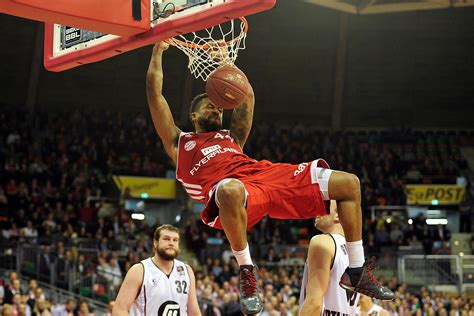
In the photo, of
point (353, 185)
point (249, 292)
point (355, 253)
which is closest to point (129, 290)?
point (249, 292)

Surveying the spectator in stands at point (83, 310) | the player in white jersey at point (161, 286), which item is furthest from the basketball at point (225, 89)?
the spectator in stands at point (83, 310)

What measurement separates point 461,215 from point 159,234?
20553mm

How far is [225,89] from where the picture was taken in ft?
18.6

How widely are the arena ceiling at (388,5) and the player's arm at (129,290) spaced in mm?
14842

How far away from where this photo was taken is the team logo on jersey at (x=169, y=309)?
677 cm

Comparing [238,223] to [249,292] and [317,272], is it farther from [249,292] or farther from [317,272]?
[317,272]

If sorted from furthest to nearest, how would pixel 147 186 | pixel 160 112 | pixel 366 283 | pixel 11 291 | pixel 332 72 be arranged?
pixel 332 72 < pixel 147 186 < pixel 11 291 < pixel 160 112 < pixel 366 283

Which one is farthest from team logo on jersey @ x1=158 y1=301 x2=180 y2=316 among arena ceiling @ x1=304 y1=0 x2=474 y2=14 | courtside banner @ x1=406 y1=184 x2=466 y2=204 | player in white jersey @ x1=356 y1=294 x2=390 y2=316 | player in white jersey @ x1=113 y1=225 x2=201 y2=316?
courtside banner @ x1=406 y1=184 x2=466 y2=204

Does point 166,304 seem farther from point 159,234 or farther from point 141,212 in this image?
point 141,212

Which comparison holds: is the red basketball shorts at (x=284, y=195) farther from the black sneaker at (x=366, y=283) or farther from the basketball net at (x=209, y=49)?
the basketball net at (x=209, y=49)

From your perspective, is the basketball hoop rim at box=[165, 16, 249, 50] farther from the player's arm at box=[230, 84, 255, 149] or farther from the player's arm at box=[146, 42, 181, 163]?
the player's arm at box=[230, 84, 255, 149]

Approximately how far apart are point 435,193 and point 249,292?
22.2 m

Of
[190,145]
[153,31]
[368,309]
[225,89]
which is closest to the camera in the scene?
[225,89]

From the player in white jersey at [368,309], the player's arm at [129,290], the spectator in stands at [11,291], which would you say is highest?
the player's arm at [129,290]
